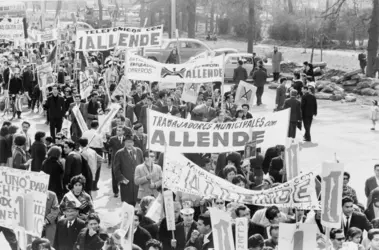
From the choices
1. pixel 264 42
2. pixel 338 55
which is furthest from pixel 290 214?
pixel 264 42

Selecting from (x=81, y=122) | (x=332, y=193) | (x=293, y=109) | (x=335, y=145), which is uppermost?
(x=332, y=193)

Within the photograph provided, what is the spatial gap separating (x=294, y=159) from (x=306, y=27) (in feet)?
105

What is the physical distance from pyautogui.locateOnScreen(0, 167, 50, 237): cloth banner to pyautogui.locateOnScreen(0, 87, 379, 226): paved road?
3.16 meters

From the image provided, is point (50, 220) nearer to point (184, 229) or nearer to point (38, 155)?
point (184, 229)

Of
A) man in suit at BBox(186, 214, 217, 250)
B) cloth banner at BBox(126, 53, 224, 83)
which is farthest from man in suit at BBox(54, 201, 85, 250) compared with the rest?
cloth banner at BBox(126, 53, 224, 83)

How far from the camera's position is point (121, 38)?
21859 mm

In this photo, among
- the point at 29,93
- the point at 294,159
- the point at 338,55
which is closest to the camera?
the point at 294,159

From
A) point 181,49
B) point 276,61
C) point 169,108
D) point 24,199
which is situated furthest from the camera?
point 181,49

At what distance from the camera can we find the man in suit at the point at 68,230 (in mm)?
9422

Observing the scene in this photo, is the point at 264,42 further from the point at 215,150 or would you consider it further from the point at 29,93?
the point at 215,150

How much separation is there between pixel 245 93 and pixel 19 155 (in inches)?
267

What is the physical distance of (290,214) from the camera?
10508 mm

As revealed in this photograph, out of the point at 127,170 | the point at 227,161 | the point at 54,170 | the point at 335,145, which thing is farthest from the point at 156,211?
the point at 335,145

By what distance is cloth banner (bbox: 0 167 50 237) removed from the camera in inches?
344
